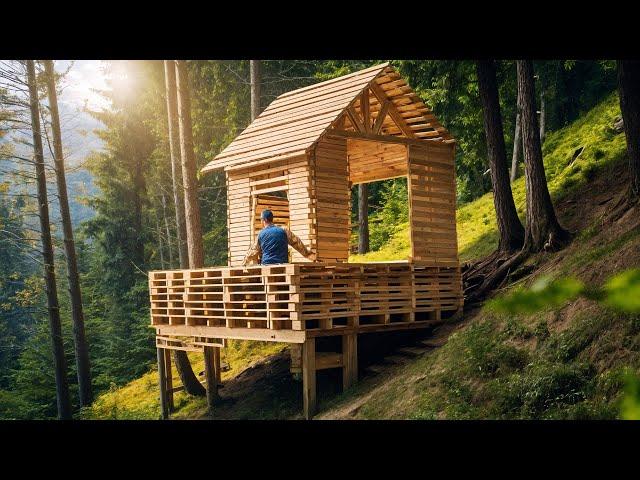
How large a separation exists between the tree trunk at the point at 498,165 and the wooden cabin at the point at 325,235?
4.97ft

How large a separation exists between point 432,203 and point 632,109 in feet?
14.2

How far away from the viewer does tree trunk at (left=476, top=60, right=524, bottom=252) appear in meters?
18.3

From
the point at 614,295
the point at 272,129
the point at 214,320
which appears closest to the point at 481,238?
the point at 272,129

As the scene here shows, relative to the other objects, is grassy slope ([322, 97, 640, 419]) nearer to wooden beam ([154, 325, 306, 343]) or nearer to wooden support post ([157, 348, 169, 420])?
wooden beam ([154, 325, 306, 343])

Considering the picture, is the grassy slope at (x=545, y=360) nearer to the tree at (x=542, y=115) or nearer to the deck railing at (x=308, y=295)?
the deck railing at (x=308, y=295)

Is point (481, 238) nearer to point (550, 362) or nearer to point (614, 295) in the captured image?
point (550, 362)

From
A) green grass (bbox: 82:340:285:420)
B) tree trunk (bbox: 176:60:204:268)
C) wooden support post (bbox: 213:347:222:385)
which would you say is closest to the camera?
tree trunk (bbox: 176:60:204:268)

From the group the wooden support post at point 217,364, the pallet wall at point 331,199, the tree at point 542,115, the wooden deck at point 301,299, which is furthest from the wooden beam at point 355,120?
the tree at point 542,115

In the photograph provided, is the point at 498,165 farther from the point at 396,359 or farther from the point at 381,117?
the point at 396,359

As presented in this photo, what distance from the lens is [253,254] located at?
15.3 m

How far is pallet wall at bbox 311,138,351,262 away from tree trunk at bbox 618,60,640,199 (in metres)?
5.38

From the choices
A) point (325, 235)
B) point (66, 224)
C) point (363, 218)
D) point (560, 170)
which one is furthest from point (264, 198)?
point (363, 218)

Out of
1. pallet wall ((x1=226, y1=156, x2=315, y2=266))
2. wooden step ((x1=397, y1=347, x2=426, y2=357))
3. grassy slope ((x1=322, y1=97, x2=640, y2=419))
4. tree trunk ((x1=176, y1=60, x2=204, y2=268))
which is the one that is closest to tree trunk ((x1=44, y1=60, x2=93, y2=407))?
tree trunk ((x1=176, y1=60, x2=204, y2=268))
